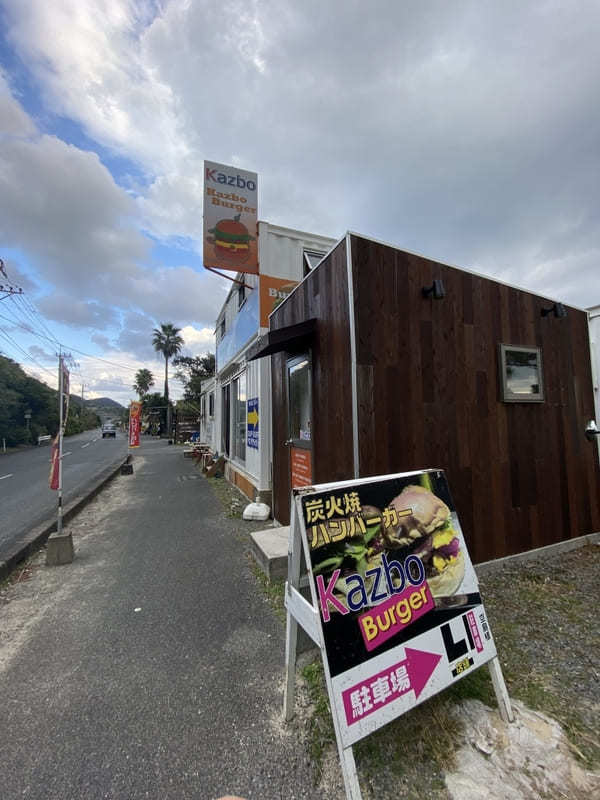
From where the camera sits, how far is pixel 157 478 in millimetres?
10141

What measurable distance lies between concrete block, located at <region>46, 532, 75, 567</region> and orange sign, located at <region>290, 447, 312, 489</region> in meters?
2.85

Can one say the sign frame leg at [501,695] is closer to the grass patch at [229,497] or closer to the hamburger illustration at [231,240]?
the grass patch at [229,497]

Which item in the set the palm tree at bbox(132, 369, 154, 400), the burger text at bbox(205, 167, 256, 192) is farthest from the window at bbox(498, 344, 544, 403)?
the palm tree at bbox(132, 369, 154, 400)

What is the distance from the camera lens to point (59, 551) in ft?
13.4

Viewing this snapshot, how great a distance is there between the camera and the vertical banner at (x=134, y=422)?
15094mm

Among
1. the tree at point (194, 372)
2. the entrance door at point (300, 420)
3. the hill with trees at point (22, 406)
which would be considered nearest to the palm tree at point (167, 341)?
the tree at point (194, 372)

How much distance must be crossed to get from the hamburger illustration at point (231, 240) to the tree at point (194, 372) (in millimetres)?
29172

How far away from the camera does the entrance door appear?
405 cm

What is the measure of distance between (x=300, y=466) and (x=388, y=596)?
2.68 metres

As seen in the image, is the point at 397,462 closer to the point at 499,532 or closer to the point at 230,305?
the point at 499,532

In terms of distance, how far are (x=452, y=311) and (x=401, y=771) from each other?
347 centimetres

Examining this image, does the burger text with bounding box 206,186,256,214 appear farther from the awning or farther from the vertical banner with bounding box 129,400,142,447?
the vertical banner with bounding box 129,400,142,447

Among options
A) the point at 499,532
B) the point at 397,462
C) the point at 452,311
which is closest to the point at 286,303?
the point at 452,311

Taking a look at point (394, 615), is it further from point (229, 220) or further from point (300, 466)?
point (229, 220)
